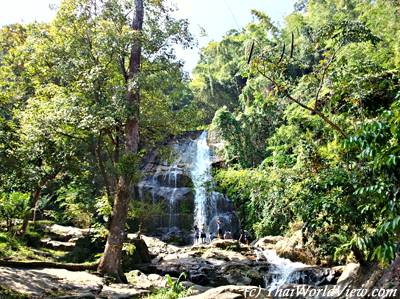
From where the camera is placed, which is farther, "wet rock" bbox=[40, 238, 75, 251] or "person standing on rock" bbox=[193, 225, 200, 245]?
"person standing on rock" bbox=[193, 225, 200, 245]

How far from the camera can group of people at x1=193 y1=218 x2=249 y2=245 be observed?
1978 cm

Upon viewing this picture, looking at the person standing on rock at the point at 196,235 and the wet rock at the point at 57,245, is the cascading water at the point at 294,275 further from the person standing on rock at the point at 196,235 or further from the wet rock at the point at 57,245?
the wet rock at the point at 57,245

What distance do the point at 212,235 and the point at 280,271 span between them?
9.11m

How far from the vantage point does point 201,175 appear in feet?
69.7

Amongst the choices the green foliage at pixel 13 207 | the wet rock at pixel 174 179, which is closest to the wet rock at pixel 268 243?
the wet rock at pixel 174 179

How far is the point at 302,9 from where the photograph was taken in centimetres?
4544

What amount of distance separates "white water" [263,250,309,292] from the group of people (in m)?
5.50

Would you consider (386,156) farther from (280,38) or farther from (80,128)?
(280,38)

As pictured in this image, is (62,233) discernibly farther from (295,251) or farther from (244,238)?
(295,251)

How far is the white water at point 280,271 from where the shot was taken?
38.1 feet

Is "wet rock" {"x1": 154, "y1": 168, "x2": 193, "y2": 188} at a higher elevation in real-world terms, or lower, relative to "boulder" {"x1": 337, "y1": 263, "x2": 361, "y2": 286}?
higher

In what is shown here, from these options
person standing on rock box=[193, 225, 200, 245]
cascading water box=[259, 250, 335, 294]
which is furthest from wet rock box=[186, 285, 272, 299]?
person standing on rock box=[193, 225, 200, 245]

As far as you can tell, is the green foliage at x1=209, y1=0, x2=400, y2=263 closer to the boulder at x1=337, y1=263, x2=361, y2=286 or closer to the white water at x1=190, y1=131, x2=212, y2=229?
the boulder at x1=337, y1=263, x2=361, y2=286

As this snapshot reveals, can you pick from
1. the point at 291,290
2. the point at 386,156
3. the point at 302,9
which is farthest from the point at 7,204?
the point at 302,9
